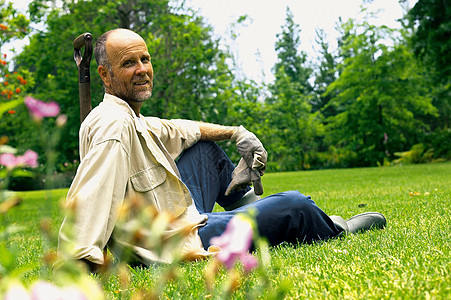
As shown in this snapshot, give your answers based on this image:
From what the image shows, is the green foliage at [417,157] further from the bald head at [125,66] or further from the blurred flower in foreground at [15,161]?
the blurred flower in foreground at [15,161]

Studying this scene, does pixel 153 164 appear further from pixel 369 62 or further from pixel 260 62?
pixel 260 62

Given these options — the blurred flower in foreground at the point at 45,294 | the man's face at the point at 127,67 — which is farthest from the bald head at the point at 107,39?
the blurred flower in foreground at the point at 45,294

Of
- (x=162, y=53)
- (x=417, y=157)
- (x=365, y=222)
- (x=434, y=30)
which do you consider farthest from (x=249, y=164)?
(x=417, y=157)

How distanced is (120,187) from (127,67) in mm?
864

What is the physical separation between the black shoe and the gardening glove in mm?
782

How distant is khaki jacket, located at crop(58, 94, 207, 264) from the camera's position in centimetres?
211

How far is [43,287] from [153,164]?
6.79 ft

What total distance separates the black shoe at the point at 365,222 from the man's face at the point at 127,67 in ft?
5.78

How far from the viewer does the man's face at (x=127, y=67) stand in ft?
9.11

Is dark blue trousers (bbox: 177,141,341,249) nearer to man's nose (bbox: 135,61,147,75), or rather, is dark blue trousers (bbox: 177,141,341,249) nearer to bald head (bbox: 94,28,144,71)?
man's nose (bbox: 135,61,147,75)

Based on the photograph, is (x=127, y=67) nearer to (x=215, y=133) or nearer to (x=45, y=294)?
(x=215, y=133)

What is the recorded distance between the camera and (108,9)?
13.9m

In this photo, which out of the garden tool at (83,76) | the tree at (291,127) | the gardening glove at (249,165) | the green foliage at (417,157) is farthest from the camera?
the tree at (291,127)

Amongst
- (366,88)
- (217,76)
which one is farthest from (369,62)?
(217,76)
